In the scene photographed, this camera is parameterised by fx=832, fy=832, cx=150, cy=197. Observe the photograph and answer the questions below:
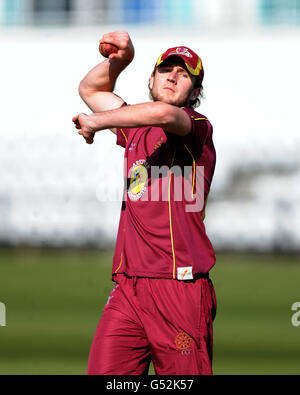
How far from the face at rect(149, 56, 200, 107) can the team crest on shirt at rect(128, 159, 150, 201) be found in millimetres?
433

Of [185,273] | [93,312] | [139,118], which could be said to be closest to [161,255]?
[185,273]

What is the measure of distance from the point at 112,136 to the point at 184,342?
14185 millimetres

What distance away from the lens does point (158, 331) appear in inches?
186

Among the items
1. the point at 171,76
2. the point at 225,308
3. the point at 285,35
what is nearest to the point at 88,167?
the point at 285,35

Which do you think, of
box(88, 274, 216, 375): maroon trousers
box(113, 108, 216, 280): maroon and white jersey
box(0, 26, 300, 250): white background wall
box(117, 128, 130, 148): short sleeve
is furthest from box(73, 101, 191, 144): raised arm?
box(0, 26, 300, 250): white background wall

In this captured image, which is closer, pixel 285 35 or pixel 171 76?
pixel 171 76

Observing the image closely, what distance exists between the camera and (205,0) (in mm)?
19875

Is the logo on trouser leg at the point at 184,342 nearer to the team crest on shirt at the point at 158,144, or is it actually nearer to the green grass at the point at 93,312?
the team crest on shirt at the point at 158,144

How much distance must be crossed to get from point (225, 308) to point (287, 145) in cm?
764

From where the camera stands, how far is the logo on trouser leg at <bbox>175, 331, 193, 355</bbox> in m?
4.69

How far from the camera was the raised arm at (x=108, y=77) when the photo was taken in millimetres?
5312
